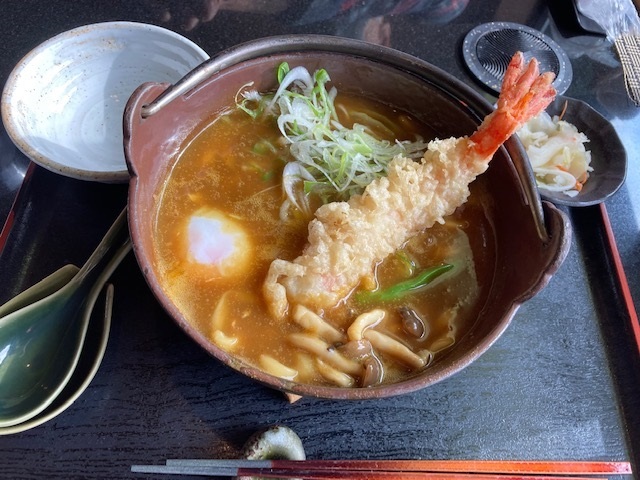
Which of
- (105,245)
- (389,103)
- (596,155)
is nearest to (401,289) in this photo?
(389,103)

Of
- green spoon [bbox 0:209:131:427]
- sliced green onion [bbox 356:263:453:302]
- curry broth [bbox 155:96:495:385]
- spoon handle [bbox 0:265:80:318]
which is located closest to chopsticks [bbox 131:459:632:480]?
curry broth [bbox 155:96:495:385]

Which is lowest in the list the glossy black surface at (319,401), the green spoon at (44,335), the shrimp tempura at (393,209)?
the glossy black surface at (319,401)

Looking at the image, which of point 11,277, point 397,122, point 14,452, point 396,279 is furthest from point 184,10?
point 14,452

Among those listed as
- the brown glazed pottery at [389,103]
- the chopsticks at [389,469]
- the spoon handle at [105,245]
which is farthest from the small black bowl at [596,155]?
the spoon handle at [105,245]

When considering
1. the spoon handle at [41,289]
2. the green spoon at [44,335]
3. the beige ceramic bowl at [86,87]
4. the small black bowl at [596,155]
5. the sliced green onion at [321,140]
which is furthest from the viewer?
the small black bowl at [596,155]

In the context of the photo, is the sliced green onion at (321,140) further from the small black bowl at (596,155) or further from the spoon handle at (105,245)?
the small black bowl at (596,155)

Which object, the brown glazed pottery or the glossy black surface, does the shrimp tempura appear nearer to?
the brown glazed pottery
